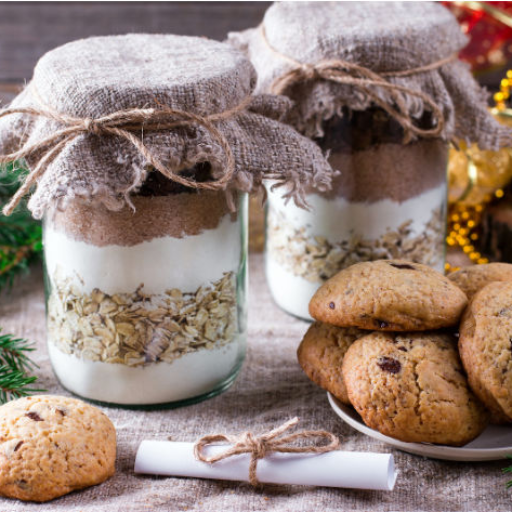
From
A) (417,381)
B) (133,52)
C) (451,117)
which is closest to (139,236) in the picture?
(133,52)

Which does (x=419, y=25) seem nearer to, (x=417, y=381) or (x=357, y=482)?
(x=417, y=381)

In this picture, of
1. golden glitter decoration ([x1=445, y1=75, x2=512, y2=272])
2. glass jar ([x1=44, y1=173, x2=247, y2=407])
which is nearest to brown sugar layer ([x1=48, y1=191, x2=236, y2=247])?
glass jar ([x1=44, y1=173, x2=247, y2=407])

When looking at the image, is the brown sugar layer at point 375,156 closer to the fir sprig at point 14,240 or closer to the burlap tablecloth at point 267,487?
the burlap tablecloth at point 267,487

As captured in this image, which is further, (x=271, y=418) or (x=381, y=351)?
(x=271, y=418)

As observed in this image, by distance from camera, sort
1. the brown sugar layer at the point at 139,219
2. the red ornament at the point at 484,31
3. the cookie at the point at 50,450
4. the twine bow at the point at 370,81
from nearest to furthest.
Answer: the cookie at the point at 50,450 < the brown sugar layer at the point at 139,219 < the twine bow at the point at 370,81 < the red ornament at the point at 484,31

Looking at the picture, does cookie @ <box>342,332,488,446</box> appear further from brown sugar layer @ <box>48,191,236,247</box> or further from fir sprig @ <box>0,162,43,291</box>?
fir sprig @ <box>0,162,43,291</box>

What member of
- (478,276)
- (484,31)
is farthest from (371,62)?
(484,31)

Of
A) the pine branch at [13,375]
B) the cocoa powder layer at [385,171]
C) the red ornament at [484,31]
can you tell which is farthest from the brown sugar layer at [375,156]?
the red ornament at [484,31]
